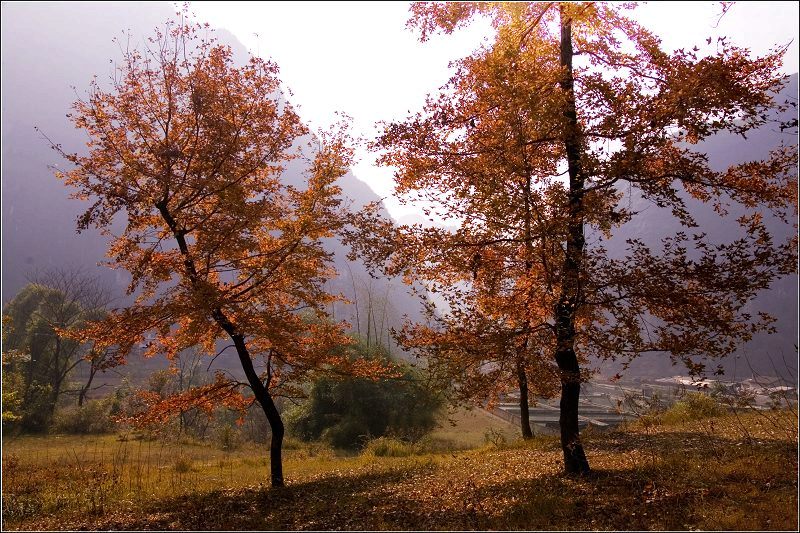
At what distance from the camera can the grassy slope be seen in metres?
6.64

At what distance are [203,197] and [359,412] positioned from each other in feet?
64.6

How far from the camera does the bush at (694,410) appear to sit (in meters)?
16.9

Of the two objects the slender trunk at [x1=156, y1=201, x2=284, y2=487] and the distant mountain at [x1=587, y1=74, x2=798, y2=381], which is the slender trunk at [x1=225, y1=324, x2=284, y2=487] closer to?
the slender trunk at [x1=156, y1=201, x2=284, y2=487]

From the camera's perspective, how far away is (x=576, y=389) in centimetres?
933

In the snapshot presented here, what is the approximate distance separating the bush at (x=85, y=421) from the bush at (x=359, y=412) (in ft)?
41.8

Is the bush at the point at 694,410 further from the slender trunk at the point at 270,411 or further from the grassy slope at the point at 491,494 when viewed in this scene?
the slender trunk at the point at 270,411

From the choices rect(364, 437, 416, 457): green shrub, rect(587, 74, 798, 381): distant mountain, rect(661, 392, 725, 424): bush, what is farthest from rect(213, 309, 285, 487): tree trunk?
rect(587, 74, 798, 381): distant mountain

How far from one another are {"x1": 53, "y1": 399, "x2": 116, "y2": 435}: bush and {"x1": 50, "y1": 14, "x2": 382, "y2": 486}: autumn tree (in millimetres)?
25505

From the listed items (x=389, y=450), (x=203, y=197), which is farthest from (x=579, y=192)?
→ (x=389, y=450)

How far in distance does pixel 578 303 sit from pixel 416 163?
3.78 meters

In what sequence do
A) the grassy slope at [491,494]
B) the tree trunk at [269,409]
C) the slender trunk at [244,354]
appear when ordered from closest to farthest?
the grassy slope at [491,494]
the slender trunk at [244,354]
the tree trunk at [269,409]

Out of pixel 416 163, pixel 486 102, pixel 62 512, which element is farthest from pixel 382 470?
pixel 486 102

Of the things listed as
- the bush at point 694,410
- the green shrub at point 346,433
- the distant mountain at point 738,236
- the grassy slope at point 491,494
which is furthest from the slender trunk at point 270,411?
the distant mountain at point 738,236

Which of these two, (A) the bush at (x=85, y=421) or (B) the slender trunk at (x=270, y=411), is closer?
(B) the slender trunk at (x=270, y=411)
